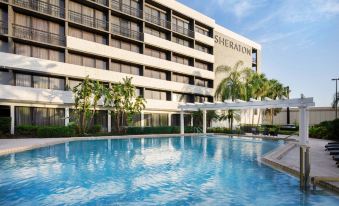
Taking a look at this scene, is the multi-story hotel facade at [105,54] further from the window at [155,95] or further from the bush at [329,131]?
the bush at [329,131]

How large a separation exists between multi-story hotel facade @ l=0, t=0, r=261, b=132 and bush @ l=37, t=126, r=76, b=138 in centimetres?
280

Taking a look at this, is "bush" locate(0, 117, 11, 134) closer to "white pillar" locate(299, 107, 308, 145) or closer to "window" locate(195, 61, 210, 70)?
"white pillar" locate(299, 107, 308, 145)

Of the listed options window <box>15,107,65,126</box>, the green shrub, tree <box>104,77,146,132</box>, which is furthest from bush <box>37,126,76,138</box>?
tree <box>104,77,146,132</box>

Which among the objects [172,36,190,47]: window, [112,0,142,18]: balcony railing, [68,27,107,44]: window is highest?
[112,0,142,18]: balcony railing

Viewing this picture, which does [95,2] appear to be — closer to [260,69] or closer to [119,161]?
[119,161]

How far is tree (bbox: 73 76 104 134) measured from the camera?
30141 mm

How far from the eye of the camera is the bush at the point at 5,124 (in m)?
26.1

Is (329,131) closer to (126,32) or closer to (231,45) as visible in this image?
(126,32)

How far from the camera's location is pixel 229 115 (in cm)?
4153

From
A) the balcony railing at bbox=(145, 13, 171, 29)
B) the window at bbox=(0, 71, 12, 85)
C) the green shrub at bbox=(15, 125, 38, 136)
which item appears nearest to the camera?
the green shrub at bbox=(15, 125, 38, 136)

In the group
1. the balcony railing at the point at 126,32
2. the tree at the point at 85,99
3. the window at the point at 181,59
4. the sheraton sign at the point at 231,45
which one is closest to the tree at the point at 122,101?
the tree at the point at 85,99

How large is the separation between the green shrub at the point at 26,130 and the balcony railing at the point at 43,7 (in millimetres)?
12165

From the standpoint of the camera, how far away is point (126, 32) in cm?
3862

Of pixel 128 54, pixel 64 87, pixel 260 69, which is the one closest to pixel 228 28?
pixel 260 69
